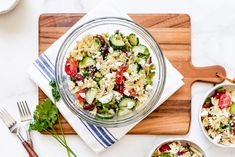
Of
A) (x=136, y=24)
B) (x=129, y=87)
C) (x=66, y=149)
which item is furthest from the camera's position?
(x=66, y=149)

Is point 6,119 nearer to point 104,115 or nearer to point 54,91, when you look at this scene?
point 54,91

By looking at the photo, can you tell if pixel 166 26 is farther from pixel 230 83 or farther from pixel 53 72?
pixel 53 72

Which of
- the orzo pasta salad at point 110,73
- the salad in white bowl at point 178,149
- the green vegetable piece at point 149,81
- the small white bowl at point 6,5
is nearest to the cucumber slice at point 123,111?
the orzo pasta salad at point 110,73

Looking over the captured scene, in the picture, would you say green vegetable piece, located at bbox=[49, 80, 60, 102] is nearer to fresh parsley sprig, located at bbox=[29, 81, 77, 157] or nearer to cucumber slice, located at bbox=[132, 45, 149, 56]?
fresh parsley sprig, located at bbox=[29, 81, 77, 157]

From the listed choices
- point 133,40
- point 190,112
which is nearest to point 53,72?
point 133,40

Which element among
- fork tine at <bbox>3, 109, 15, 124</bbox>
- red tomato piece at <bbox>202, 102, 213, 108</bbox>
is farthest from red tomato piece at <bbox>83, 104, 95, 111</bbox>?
red tomato piece at <bbox>202, 102, 213, 108</bbox>

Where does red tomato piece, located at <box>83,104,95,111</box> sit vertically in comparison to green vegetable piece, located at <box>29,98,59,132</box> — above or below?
below

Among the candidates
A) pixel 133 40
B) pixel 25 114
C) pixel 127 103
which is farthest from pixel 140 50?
pixel 25 114
